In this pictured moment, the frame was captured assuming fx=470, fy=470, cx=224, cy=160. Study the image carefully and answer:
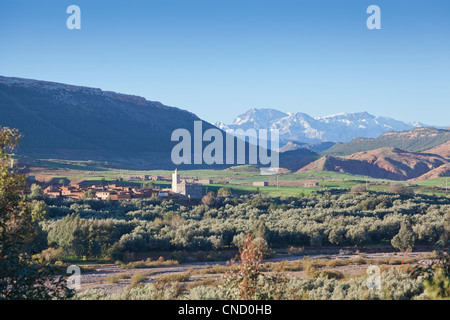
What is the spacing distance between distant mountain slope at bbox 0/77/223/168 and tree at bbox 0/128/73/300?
120m

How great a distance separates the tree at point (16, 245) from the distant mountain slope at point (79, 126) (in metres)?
120

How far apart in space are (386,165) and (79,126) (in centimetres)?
9907

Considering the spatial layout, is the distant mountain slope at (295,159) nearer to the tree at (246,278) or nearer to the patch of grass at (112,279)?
the patch of grass at (112,279)

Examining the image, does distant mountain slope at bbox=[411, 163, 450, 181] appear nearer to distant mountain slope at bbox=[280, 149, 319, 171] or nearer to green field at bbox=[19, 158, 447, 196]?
green field at bbox=[19, 158, 447, 196]

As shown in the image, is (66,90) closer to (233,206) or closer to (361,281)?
(233,206)

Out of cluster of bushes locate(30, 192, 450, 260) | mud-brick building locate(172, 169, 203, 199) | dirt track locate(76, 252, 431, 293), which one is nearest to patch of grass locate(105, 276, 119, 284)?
dirt track locate(76, 252, 431, 293)

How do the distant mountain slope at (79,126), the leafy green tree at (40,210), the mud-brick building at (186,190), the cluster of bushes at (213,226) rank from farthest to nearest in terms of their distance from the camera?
the distant mountain slope at (79,126) → the mud-brick building at (186,190) → the leafy green tree at (40,210) → the cluster of bushes at (213,226)

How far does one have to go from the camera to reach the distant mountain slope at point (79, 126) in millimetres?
137125

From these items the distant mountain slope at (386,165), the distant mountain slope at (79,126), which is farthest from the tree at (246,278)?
the distant mountain slope at (386,165)

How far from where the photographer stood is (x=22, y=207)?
10438mm

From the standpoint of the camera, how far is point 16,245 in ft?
32.4

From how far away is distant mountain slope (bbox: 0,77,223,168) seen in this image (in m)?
137
